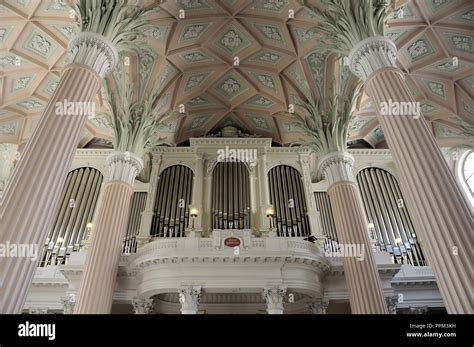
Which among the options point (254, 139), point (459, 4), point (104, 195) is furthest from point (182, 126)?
point (459, 4)

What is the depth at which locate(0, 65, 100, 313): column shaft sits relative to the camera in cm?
615

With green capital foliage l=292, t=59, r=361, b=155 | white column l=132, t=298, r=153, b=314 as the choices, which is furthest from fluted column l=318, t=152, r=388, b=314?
white column l=132, t=298, r=153, b=314

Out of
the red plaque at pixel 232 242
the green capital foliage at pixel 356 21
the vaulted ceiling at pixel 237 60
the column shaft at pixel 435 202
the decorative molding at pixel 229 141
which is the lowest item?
the column shaft at pixel 435 202

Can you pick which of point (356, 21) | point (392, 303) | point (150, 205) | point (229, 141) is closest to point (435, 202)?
point (356, 21)

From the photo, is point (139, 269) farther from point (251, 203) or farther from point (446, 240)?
point (446, 240)

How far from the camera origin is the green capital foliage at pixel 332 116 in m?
14.6

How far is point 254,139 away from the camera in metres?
19.1

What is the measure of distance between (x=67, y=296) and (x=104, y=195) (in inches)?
141

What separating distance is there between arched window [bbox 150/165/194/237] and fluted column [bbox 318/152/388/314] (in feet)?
20.7

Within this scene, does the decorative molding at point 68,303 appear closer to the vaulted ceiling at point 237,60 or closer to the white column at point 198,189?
the white column at point 198,189

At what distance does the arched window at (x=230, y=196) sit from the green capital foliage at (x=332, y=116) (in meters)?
3.96

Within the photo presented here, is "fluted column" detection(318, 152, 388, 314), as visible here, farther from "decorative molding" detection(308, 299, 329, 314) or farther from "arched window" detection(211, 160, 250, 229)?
"arched window" detection(211, 160, 250, 229)

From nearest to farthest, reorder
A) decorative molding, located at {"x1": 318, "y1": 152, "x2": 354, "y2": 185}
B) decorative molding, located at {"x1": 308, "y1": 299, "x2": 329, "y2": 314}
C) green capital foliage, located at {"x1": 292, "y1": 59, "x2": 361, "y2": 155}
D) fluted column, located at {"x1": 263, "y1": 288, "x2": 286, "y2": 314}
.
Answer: fluted column, located at {"x1": 263, "y1": 288, "x2": 286, "y2": 314} → decorative molding, located at {"x1": 308, "y1": 299, "x2": 329, "y2": 314} → decorative molding, located at {"x1": 318, "y1": 152, "x2": 354, "y2": 185} → green capital foliage, located at {"x1": 292, "y1": 59, "x2": 361, "y2": 155}

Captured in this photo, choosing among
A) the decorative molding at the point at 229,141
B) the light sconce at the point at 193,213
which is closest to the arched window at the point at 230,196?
the light sconce at the point at 193,213
